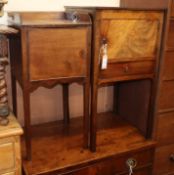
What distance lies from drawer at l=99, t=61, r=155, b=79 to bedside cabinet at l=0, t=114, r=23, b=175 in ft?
1.72

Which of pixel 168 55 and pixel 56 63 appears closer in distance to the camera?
pixel 56 63

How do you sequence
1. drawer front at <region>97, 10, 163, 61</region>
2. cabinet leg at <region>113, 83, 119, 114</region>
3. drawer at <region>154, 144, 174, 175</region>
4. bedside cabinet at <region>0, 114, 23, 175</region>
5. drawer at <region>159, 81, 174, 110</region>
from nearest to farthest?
bedside cabinet at <region>0, 114, 23, 175</region>
drawer front at <region>97, 10, 163, 61</region>
drawer at <region>159, 81, 174, 110</region>
drawer at <region>154, 144, 174, 175</region>
cabinet leg at <region>113, 83, 119, 114</region>

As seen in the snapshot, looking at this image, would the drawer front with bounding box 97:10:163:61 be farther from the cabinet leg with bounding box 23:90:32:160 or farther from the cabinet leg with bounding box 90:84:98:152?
the cabinet leg with bounding box 23:90:32:160

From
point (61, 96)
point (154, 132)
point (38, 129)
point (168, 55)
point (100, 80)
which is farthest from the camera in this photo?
point (61, 96)

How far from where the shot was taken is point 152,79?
1576 millimetres

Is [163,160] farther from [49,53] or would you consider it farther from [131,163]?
[49,53]

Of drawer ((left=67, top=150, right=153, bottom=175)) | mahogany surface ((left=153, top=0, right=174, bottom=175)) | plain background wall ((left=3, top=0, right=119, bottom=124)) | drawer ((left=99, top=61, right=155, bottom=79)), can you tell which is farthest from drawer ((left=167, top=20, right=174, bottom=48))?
drawer ((left=67, top=150, right=153, bottom=175))

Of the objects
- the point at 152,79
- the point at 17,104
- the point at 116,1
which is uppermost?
the point at 116,1

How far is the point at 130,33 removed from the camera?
1.43 meters

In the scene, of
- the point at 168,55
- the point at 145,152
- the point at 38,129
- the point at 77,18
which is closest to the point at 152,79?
the point at 168,55

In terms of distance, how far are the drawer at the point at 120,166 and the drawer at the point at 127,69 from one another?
483 mm

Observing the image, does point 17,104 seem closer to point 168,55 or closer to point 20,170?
point 20,170

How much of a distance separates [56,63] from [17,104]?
1.99ft

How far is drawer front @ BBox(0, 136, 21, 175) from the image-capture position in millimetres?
1224
